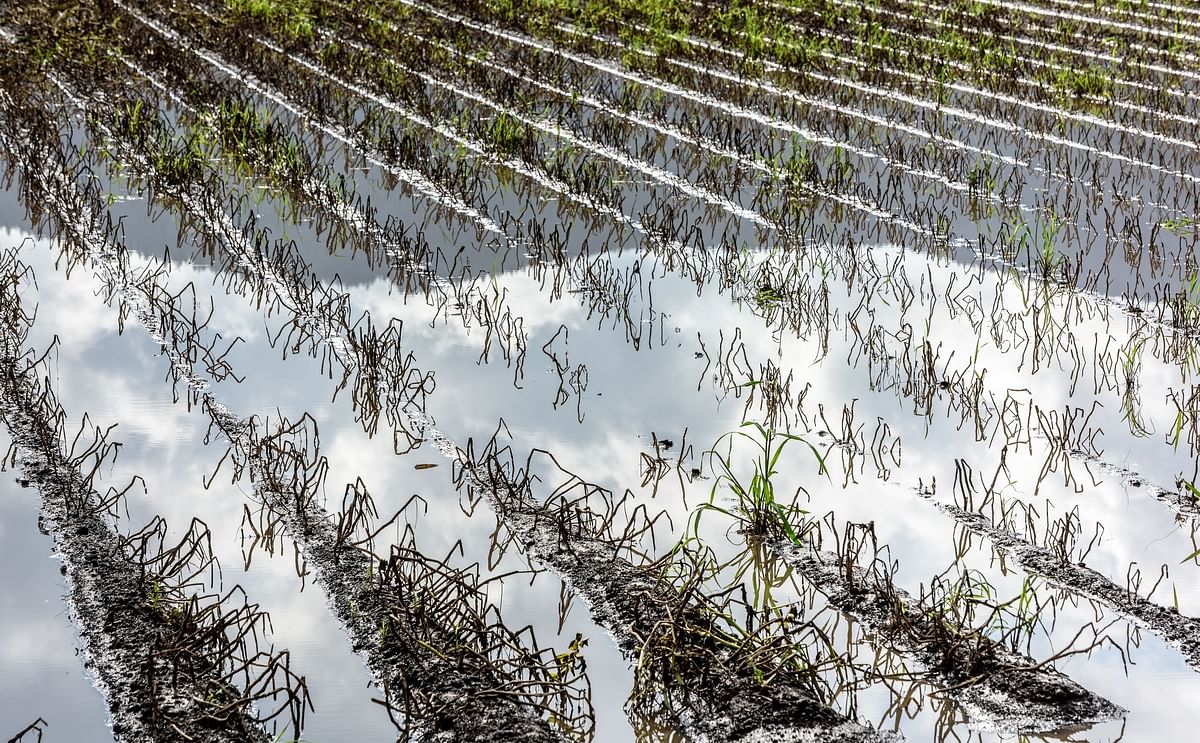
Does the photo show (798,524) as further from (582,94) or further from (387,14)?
(387,14)

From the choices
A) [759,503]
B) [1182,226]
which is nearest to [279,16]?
[1182,226]

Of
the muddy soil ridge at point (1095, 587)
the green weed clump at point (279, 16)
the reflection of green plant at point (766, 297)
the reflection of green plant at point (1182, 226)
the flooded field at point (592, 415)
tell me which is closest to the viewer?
the flooded field at point (592, 415)

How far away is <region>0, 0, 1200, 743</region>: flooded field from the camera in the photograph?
249cm

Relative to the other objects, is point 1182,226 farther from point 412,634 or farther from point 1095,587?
point 412,634

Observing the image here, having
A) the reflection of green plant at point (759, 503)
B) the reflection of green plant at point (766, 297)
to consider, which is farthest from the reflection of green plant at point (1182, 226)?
the reflection of green plant at point (759, 503)

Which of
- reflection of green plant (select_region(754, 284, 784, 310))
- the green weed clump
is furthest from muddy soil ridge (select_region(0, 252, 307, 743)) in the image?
the green weed clump

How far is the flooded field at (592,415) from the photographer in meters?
2.49

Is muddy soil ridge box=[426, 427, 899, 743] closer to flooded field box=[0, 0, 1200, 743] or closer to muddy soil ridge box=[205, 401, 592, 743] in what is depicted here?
flooded field box=[0, 0, 1200, 743]

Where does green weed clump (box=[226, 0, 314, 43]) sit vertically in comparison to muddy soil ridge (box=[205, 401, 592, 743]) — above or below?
above

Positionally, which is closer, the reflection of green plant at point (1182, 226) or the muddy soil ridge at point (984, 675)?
the muddy soil ridge at point (984, 675)

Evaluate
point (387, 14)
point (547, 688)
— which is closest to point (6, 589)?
point (547, 688)

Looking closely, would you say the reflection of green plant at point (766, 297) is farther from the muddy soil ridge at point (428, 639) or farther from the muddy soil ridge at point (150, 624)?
the muddy soil ridge at point (150, 624)

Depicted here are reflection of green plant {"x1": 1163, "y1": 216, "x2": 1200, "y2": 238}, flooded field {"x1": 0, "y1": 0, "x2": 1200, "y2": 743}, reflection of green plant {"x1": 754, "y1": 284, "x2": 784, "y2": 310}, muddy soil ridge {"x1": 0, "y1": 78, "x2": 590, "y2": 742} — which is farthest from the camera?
reflection of green plant {"x1": 1163, "y1": 216, "x2": 1200, "y2": 238}

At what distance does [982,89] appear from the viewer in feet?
28.5
